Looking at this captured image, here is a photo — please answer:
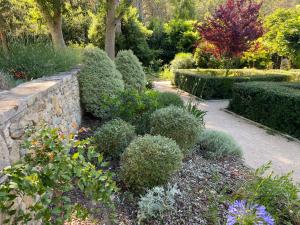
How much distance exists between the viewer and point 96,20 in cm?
1476

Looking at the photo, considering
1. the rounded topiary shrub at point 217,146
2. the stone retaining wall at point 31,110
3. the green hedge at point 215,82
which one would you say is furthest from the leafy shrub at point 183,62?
the stone retaining wall at point 31,110

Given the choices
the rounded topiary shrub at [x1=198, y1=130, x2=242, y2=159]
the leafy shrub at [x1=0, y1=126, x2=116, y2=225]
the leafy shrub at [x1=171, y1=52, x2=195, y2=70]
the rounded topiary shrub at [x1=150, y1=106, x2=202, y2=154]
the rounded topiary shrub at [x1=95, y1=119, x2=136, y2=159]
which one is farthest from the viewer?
the leafy shrub at [x1=171, y1=52, x2=195, y2=70]

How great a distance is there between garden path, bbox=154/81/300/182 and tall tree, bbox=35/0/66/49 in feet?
15.2

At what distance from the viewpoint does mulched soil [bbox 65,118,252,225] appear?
255 cm

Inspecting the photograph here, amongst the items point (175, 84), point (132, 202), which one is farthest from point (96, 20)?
point (132, 202)

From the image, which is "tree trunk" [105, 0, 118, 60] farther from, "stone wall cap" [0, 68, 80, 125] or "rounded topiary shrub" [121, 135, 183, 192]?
"rounded topiary shrub" [121, 135, 183, 192]

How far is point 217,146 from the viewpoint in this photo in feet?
13.7

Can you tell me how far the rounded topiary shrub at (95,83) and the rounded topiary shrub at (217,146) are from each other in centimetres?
167

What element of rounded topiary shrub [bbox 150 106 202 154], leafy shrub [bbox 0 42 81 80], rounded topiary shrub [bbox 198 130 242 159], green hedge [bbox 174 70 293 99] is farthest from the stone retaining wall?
green hedge [bbox 174 70 293 99]

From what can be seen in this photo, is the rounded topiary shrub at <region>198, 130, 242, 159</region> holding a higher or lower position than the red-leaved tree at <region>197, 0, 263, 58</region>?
lower

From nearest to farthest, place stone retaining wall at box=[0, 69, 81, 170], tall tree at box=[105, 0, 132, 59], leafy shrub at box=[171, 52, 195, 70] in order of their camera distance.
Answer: stone retaining wall at box=[0, 69, 81, 170], tall tree at box=[105, 0, 132, 59], leafy shrub at box=[171, 52, 195, 70]

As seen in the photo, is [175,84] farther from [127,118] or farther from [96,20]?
[127,118]

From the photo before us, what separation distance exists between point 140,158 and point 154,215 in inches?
22.3

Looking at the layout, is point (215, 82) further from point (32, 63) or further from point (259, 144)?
point (32, 63)
